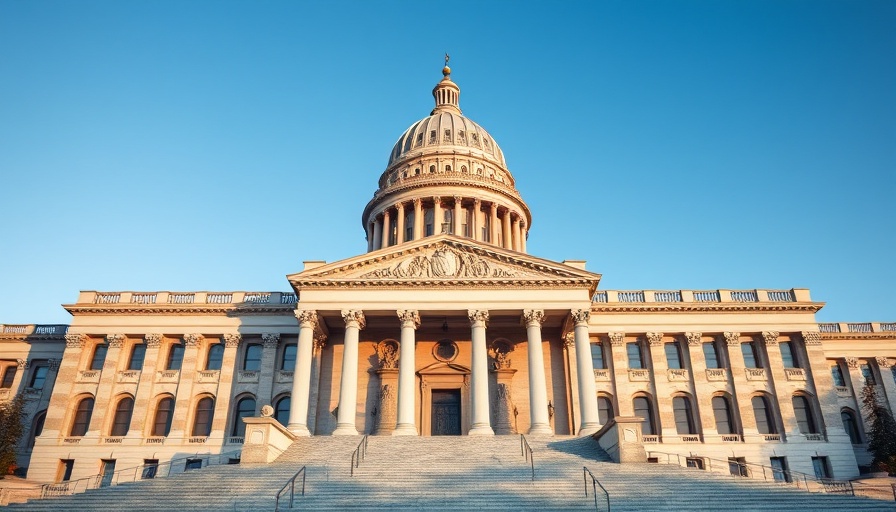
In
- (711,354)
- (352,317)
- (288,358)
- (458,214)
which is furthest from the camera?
(458,214)

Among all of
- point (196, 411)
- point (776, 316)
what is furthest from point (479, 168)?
point (196, 411)

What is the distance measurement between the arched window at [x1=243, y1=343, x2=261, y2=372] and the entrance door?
11.6 m

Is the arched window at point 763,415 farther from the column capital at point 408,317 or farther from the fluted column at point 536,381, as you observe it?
the column capital at point 408,317

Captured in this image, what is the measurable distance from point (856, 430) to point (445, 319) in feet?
93.6

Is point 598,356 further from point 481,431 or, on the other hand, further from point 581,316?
point 481,431

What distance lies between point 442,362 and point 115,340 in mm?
21055

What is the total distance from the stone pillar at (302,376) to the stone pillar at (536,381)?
39.5 feet

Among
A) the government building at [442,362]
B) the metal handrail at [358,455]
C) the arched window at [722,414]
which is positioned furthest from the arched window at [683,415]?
the metal handrail at [358,455]

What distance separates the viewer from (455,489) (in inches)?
877

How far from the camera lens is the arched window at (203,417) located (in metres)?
39.8

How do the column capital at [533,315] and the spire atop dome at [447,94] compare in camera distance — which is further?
the spire atop dome at [447,94]

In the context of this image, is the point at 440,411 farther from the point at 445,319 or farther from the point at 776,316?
the point at 776,316

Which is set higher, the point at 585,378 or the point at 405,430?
the point at 585,378

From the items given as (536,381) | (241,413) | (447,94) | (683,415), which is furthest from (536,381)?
(447,94)
